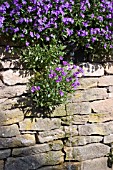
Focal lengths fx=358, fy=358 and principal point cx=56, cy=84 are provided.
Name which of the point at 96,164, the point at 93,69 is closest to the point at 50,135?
the point at 96,164

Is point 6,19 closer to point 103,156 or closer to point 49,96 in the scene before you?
point 49,96

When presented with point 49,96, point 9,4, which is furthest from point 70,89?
point 9,4

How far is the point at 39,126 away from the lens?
3.16 meters

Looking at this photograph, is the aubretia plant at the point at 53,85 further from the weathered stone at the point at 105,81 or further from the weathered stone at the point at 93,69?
the weathered stone at the point at 105,81

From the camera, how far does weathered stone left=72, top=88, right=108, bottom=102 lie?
3.30 meters

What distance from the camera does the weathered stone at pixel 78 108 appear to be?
3.28 meters

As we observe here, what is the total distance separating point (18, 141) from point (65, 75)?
70 centimetres

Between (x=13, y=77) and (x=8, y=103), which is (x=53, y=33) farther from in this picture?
(x=8, y=103)

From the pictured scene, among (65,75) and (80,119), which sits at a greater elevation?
(65,75)

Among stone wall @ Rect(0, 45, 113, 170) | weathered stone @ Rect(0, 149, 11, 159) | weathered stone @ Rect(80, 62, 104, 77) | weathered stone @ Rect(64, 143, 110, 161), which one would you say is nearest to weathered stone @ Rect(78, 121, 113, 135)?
stone wall @ Rect(0, 45, 113, 170)

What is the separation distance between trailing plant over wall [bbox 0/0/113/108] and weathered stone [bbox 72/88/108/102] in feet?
0.42

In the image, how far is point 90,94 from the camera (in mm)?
3344

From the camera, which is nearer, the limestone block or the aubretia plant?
the aubretia plant

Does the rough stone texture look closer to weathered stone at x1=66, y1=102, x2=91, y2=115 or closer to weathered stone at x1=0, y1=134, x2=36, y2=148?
weathered stone at x1=66, y1=102, x2=91, y2=115
